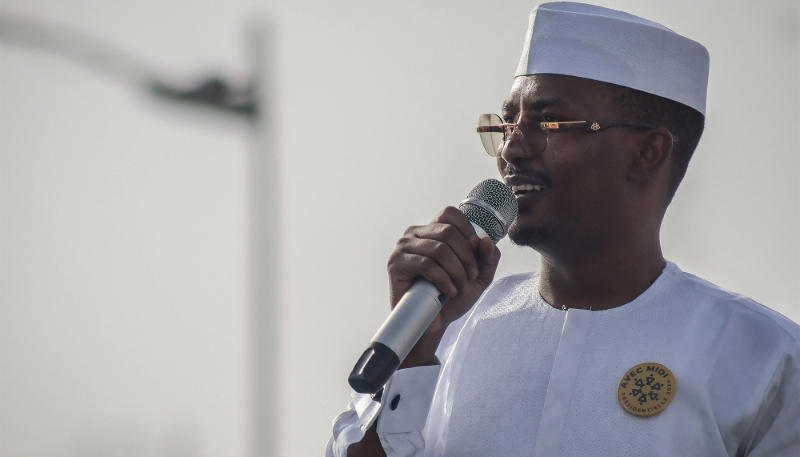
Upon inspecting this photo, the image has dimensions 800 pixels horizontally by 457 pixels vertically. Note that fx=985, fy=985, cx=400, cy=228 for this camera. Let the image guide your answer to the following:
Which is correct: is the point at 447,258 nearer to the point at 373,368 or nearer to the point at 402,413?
the point at 373,368

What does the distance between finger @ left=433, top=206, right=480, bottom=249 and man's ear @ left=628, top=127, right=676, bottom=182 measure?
97 centimetres

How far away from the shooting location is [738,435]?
110 inches

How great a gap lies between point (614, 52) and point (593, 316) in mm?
895

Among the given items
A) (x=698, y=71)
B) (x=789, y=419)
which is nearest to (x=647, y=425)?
(x=789, y=419)

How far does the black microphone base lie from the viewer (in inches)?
86.4

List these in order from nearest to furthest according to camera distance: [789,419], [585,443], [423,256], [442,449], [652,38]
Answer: [423,256]
[789,419]
[585,443]
[442,449]
[652,38]

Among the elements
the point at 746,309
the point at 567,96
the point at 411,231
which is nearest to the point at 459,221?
the point at 411,231

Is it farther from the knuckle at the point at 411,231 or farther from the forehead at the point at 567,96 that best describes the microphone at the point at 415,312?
the forehead at the point at 567,96

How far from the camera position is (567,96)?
324 cm

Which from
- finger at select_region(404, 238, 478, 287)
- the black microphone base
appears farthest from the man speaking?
the black microphone base

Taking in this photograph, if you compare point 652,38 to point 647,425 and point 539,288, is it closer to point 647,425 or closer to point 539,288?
point 539,288

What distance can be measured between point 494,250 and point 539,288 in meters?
0.95

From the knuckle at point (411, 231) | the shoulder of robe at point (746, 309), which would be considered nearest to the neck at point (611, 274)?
the shoulder of robe at point (746, 309)

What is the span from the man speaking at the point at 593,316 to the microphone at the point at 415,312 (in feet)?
0.39
